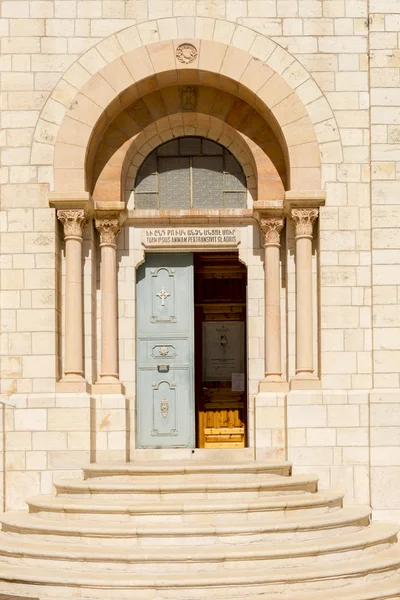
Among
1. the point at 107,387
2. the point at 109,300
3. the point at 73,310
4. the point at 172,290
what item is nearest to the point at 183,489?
the point at 107,387

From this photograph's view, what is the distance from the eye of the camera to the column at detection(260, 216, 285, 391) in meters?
15.0

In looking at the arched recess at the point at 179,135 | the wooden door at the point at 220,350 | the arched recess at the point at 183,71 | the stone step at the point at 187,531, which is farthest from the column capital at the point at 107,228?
the stone step at the point at 187,531

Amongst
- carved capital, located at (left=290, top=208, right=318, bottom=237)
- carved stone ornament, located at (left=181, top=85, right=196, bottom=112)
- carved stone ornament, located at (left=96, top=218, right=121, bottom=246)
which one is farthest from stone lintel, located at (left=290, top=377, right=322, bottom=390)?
carved stone ornament, located at (left=181, top=85, right=196, bottom=112)

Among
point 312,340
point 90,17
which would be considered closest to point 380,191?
point 312,340

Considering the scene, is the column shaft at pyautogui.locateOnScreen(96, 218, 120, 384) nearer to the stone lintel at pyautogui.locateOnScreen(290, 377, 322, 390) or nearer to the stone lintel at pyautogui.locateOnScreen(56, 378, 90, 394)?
the stone lintel at pyautogui.locateOnScreen(56, 378, 90, 394)

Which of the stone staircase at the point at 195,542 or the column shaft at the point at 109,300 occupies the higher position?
the column shaft at the point at 109,300

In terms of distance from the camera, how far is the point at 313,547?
1139cm

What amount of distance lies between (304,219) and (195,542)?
5.15m

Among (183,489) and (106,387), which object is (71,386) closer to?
(106,387)

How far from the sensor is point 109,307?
15.1 meters

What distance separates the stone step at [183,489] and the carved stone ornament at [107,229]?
12.4 feet

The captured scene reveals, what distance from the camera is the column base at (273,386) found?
1489 cm

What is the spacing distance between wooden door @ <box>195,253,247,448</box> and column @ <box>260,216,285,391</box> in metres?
2.23

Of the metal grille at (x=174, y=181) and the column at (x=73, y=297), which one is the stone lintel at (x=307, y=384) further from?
the metal grille at (x=174, y=181)
